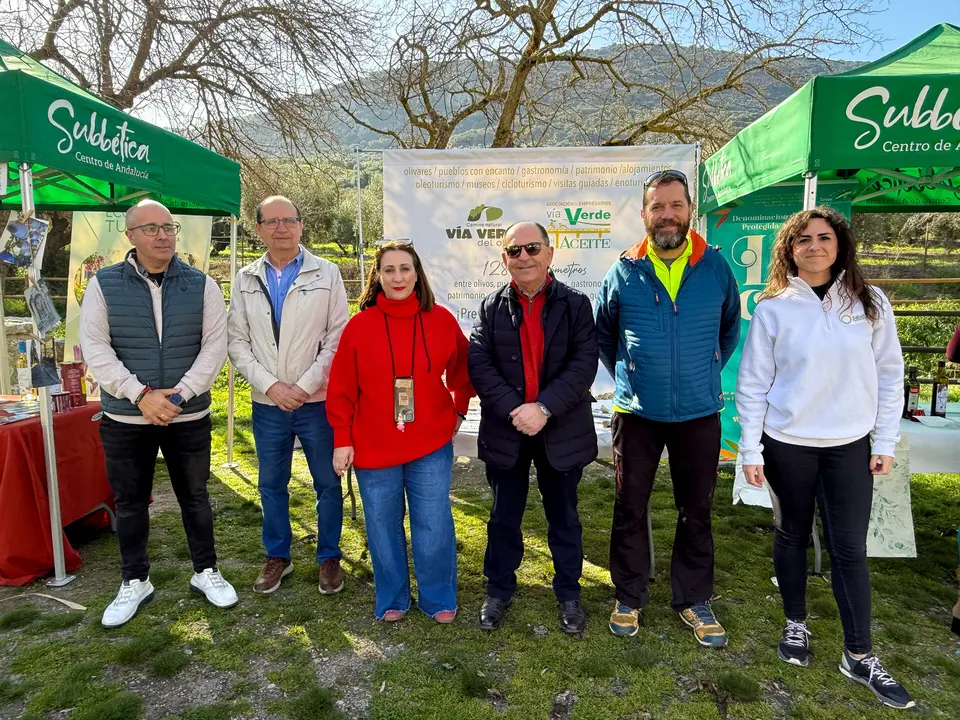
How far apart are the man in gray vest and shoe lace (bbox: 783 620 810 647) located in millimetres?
2509

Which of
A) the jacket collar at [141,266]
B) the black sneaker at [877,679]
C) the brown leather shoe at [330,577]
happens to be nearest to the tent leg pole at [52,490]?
the jacket collar at [141,266]

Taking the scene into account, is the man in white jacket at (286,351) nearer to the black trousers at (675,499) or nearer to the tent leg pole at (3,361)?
the black trousers at (675,499)

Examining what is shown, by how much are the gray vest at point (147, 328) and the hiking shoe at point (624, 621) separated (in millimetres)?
2102

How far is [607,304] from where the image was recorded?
8.55 ft

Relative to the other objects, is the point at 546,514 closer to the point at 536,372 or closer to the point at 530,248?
the point at 536,372

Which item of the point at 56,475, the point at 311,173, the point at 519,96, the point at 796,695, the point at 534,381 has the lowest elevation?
the point at 796,695

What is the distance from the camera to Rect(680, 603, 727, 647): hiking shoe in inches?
101

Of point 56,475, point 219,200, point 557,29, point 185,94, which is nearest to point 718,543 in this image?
point 56,475

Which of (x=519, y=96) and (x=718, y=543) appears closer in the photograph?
(x=718, y=543)

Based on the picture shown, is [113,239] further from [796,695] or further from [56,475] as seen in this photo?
[796,695]

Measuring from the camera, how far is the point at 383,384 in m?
2.50

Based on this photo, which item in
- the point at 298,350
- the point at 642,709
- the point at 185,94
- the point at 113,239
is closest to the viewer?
the point at 642,709

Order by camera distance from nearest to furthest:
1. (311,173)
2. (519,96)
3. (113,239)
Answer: (113,239), (519,96), (311,173)

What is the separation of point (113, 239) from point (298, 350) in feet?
12.9
